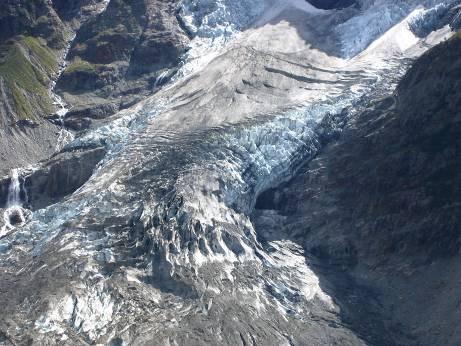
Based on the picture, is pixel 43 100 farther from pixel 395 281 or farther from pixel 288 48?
pixel 395 281

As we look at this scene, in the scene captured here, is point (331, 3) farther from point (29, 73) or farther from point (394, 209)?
point (394, 209)

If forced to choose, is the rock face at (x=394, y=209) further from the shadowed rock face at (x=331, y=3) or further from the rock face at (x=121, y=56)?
the shadowed rock face at (x=331, y=3)

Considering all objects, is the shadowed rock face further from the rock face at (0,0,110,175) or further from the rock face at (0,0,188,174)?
the rock face at (0,0,110,175)

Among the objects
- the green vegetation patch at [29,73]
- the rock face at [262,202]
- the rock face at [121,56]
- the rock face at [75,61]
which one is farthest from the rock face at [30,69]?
the rock face at [121,56]

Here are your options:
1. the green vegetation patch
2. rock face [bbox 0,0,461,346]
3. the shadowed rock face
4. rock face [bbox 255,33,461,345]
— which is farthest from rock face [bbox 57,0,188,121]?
rock face [bbox 255,33,461,345]

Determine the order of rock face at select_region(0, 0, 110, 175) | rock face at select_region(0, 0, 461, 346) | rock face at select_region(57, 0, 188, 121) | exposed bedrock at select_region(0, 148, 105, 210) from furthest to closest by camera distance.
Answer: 1. rock face at select_region(57, 0, 188, 121)
2. rock face at select_region(0, 0, 110, 175)
3. exposed bedrock at select_region(0, 148, 105, 210)
4. rock face at select_region(0, 0, 461, 346)

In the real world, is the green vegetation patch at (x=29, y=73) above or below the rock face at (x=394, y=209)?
above
